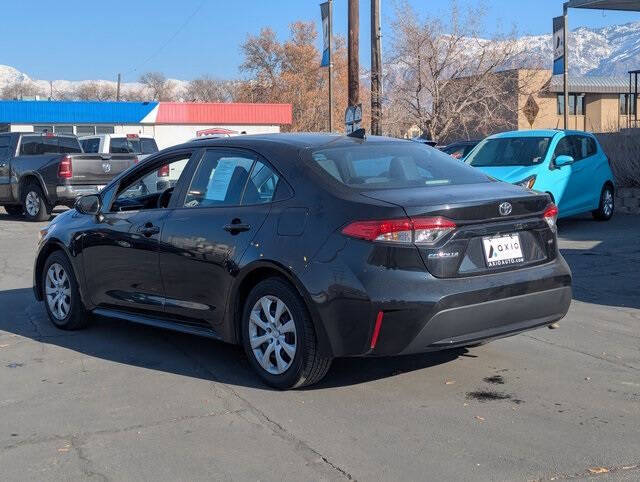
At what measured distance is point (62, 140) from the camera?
63.9ft

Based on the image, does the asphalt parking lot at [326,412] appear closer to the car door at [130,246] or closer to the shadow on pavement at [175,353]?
the shadow on pavement at [175,353]

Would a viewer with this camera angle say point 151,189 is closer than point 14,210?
Yes

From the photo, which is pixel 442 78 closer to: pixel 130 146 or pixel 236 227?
pixel 130 146

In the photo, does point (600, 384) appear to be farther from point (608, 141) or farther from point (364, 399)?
point (608, 141)

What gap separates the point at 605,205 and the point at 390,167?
1058 cm

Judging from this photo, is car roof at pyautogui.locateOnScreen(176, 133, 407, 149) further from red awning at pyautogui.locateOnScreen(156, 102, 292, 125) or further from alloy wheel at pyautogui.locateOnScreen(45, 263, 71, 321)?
red awning at pyautogui.locateOnScreen(156, 102, 292, 125)

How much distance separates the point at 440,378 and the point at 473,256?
1.05 meters

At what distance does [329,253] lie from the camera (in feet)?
16.5

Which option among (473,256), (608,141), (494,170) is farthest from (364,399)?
(608,141)

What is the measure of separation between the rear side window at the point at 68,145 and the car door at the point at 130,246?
510 inches

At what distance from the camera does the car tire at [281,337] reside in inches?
204

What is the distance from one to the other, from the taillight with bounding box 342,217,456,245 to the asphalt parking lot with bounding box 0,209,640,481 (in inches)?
41.5

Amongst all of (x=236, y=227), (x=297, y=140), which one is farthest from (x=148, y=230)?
(x=297, y=140)

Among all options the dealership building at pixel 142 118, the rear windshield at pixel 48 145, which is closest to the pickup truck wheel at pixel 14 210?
the rear windshield at pixel 48 145
